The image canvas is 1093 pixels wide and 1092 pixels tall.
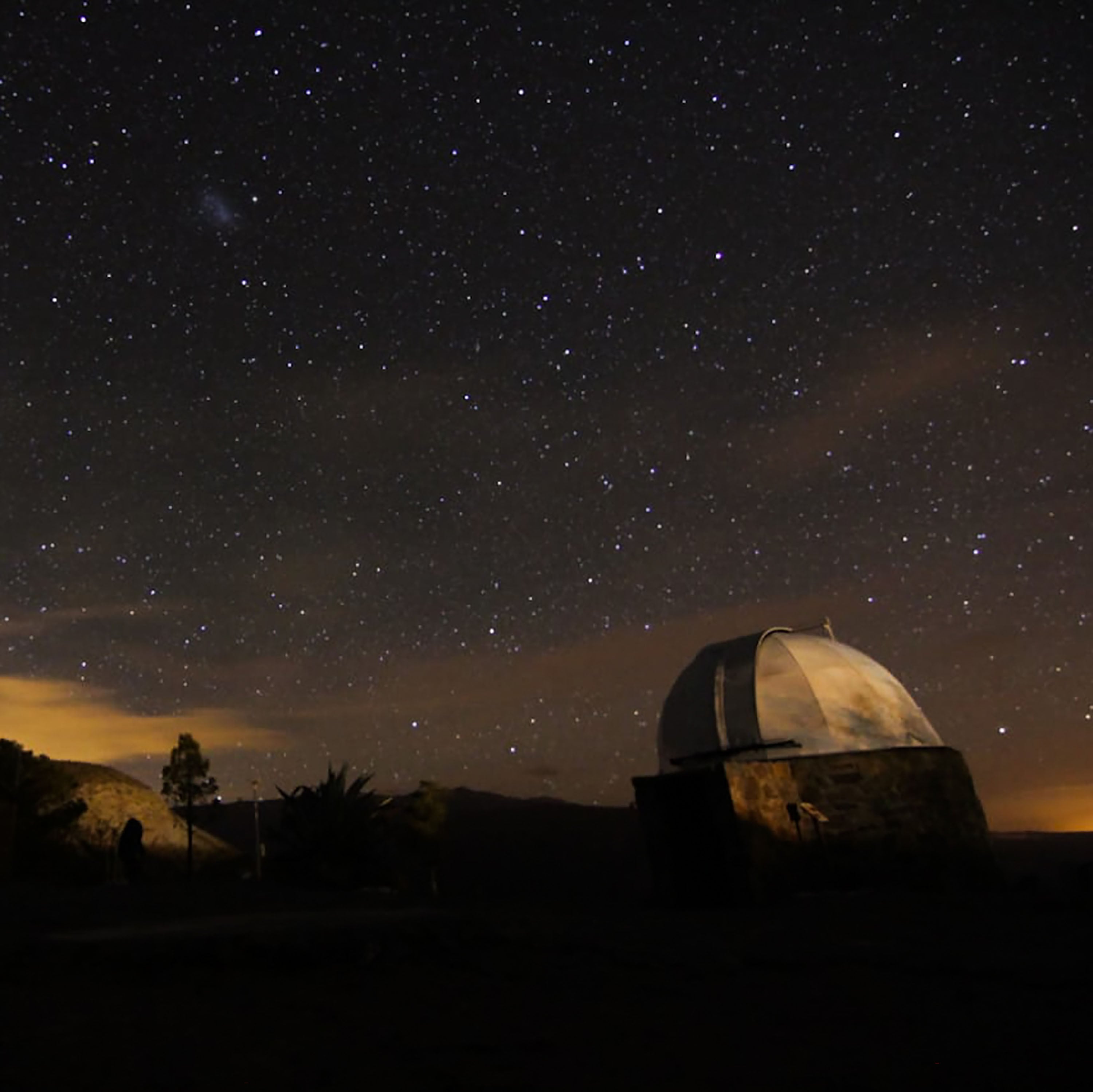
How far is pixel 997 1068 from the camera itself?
13.4ft

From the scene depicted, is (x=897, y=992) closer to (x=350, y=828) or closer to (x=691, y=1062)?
(x=691, y=1062)

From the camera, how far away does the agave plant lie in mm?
17734

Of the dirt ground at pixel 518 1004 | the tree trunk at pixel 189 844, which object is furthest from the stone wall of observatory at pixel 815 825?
the tree trunk at pixel 189 844

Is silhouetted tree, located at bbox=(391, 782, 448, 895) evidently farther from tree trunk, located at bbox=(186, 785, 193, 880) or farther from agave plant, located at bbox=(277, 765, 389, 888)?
agave plant, located at bbox=(277, 765, 389, 888)

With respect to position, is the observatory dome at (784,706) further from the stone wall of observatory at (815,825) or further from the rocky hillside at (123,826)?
the rocky hillside at (123,826)

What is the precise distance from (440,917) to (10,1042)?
132 inches

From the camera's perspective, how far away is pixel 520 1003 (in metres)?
5.15

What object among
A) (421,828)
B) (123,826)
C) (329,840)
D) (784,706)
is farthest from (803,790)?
(421,828)

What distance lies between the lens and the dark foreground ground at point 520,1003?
3912mm

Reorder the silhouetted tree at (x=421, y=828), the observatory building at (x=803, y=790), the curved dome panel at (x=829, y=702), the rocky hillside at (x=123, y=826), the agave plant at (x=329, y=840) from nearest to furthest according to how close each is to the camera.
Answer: the observatory building at (x=803, y=790) → the curved dome panel at (x=829, y=702) → the agave plant at (x=329, y=840) → the rocky hillside at (x=123, y=826) → the silhouetted tree at (x=421, y=828)

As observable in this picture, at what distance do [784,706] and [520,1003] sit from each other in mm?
10624

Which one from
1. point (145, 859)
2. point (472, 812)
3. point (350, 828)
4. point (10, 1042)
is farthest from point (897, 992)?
point (472, 812)

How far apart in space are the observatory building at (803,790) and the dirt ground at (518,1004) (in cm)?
Answer: 489

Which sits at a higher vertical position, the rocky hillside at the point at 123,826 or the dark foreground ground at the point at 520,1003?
the rocky hillside at the point at 123,826
